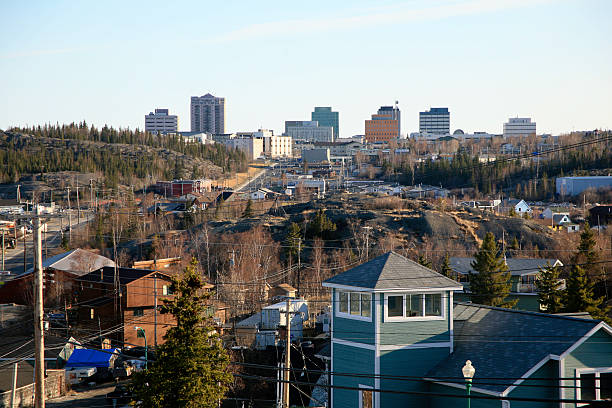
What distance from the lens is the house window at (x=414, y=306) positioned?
47.2 ft

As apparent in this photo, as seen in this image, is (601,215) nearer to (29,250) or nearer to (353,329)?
(29,250)

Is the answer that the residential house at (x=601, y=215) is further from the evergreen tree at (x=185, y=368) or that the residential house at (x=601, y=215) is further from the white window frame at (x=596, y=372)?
the evergreen tree at (x=185, y=368)

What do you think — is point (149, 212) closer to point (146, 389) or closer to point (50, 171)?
point (50, 171)

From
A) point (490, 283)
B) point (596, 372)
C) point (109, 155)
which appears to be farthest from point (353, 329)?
point (109, 155)

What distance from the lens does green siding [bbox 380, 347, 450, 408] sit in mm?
14008

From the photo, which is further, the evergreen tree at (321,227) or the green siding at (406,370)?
the evergreen tree at (321,227)

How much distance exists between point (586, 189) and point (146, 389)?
79.1 m

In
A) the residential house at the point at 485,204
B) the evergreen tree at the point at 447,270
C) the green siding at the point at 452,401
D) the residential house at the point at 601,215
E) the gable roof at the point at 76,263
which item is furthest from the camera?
the residential house at the point at 485,204

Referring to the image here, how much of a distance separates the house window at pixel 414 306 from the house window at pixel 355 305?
1.46 ft

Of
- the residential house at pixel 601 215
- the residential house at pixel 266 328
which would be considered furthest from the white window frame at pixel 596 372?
the residential house at pixel 601 215

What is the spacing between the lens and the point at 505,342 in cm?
1398

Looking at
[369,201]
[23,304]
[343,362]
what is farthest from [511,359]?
[369,201]

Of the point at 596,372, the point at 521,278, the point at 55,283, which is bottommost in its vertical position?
the point at 55,283

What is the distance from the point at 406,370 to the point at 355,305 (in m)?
1.75
